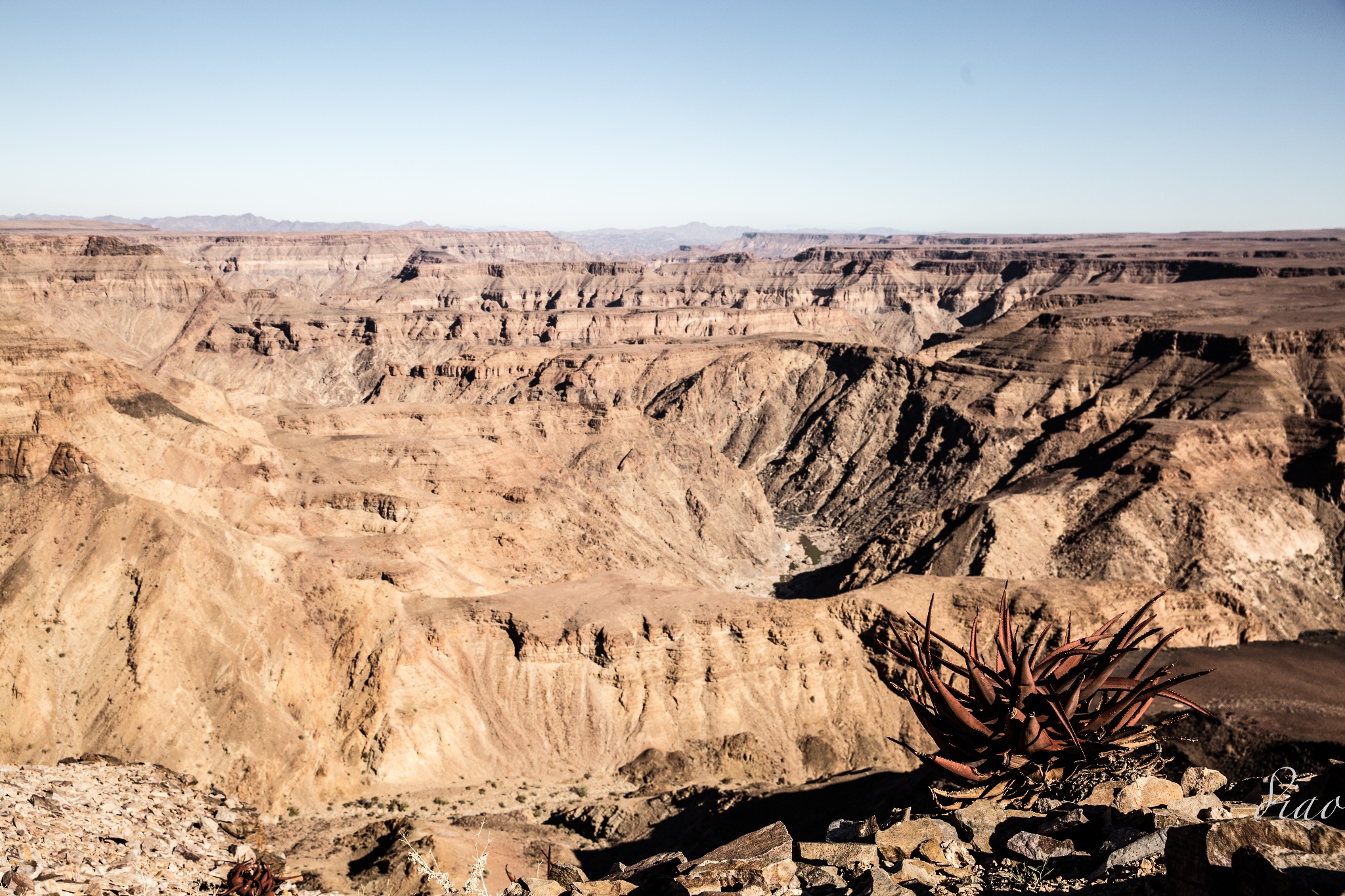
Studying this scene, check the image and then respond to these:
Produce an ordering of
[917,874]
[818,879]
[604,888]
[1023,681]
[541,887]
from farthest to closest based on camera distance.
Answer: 1. [604,888]
2. [541,887]
3. [818,879]
4. [917,874]
5. [1023,681]

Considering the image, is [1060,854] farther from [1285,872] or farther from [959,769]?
[1285,872]

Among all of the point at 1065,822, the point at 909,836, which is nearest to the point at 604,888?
the point at 909,836

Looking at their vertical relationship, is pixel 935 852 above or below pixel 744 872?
above

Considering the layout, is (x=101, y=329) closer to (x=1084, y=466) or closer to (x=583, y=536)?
(x=583, y=536)

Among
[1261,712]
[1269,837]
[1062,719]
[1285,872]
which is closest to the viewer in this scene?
[1285,872]

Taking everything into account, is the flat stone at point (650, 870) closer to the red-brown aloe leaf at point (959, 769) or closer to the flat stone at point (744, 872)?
the flat stone at point (744, 872)

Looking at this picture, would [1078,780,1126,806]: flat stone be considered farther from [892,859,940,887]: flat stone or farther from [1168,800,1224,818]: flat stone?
[892,859,940,887]: flat stone
